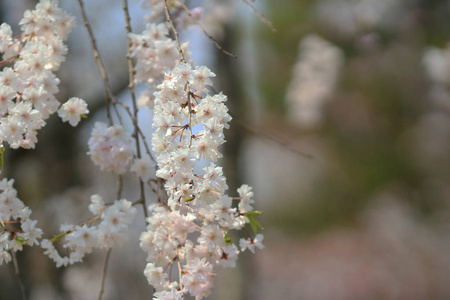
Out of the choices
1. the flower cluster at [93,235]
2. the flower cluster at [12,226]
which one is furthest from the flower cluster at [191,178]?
the flower cluster at [12,226]

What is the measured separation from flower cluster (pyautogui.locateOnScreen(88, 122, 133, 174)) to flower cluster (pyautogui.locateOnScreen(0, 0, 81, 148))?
6.8 inches

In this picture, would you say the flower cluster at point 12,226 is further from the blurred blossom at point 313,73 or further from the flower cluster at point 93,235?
the blurred blossom at point 313,73

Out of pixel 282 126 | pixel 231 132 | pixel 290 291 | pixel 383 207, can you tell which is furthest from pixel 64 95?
pixel 282 126

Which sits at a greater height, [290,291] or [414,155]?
[414,155]

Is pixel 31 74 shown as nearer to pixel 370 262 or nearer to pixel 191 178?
pixel 191 178

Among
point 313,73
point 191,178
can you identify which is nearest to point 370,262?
point 313,73

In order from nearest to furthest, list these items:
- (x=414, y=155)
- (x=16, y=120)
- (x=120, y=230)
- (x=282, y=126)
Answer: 1. (x=16, y=120)
2. (x=120, y=230)
3. (x=414, y=155)
4. (x=282, y=126)

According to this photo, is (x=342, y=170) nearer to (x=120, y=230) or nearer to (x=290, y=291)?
(x=290, y=291)

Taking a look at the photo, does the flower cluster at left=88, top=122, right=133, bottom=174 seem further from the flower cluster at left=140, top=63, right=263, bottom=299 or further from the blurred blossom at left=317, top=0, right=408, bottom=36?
the blurred blossom at left=317, top=0, right=408, bottom=36

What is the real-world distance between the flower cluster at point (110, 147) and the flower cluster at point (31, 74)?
0.57 feet

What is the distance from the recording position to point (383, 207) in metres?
7.98

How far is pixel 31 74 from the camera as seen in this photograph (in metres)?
0.95

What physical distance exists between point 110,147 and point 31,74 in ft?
0.86

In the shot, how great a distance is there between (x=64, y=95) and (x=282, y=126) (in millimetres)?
7995
